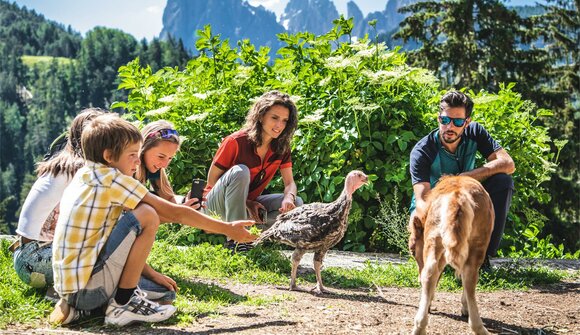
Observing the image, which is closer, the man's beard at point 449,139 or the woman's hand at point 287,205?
the man's beard at point 449,139

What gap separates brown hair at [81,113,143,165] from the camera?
3775 mm

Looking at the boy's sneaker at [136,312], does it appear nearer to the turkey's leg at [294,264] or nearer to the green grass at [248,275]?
the green grass at [248,275]

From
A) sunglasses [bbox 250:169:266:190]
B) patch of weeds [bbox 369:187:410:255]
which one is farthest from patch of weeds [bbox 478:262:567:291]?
sunglasses [bbox 250:169:266:190]

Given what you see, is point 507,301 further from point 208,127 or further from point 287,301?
point 208,127

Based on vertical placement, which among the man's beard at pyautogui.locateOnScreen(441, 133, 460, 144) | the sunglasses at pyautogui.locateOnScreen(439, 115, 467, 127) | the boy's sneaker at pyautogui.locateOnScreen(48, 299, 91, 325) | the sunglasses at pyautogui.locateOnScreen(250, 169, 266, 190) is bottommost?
the boy's sneaker at pyautogui.locateOnScreen(48, 299, 91, 325)

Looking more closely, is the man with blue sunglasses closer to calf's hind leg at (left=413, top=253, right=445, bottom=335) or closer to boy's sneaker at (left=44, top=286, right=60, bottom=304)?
calf's hind leg at (left=413, top=253, right=445, bottom=335)

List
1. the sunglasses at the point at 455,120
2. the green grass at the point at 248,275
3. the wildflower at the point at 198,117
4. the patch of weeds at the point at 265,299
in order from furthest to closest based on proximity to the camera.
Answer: the wildflower at the point at 198,117 < the sunglasses at the point at 455,120 < the green grass at the point at 248,275 < the patch of weeds at the point at 265,299

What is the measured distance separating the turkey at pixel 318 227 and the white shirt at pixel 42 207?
191 centimetres

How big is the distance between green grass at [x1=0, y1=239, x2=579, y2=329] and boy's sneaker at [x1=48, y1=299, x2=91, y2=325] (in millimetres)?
512

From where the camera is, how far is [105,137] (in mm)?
3775

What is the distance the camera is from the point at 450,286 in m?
5.53

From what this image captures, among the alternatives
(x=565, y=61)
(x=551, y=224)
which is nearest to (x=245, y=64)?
(x=551, y=224)

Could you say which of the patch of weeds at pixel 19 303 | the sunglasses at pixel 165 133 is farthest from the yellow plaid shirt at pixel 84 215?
the sunglasses at pixel 165 133

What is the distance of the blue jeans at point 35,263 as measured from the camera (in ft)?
14.0
